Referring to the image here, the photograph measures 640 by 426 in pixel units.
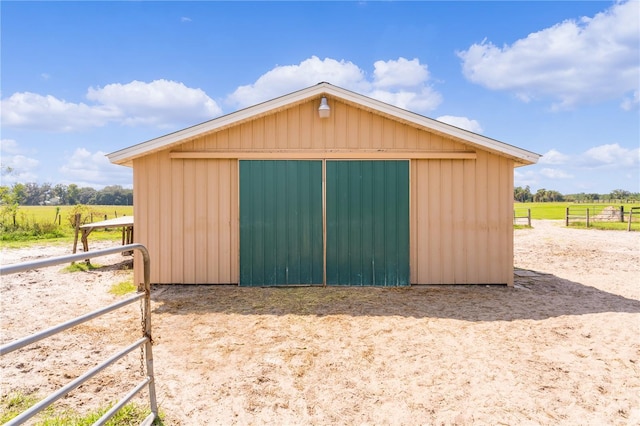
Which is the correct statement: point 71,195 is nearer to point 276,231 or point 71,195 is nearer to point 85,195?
point 85,195

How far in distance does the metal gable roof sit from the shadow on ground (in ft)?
7.90

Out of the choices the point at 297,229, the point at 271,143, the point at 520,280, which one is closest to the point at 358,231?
the point at 297,229

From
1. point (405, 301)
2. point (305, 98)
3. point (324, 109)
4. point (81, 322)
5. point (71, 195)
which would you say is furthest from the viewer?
point (71, 195)

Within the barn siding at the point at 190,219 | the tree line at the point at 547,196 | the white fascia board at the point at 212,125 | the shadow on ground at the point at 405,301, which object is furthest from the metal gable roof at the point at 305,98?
the tree line at the point at 547,196

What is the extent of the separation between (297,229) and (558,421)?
480cm

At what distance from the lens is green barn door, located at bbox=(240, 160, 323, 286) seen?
675 centimetres

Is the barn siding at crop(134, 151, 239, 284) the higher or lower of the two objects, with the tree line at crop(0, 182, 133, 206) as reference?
lower

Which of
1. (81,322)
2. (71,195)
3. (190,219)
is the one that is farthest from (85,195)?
(81,322)

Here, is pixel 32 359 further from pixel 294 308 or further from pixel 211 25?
pixel 211 25

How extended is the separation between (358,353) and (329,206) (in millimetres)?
3357

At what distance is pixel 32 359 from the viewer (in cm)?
375

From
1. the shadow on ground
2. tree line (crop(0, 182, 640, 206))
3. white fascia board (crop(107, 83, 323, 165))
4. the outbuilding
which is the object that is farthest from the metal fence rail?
tree line (crop(0, 182, 640, 206))

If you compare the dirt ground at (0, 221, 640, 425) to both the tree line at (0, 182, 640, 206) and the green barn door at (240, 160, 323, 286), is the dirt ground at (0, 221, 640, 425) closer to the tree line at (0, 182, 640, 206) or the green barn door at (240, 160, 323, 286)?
the green barn door at (240, 160, 323, 286)

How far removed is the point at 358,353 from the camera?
384 centimetres
